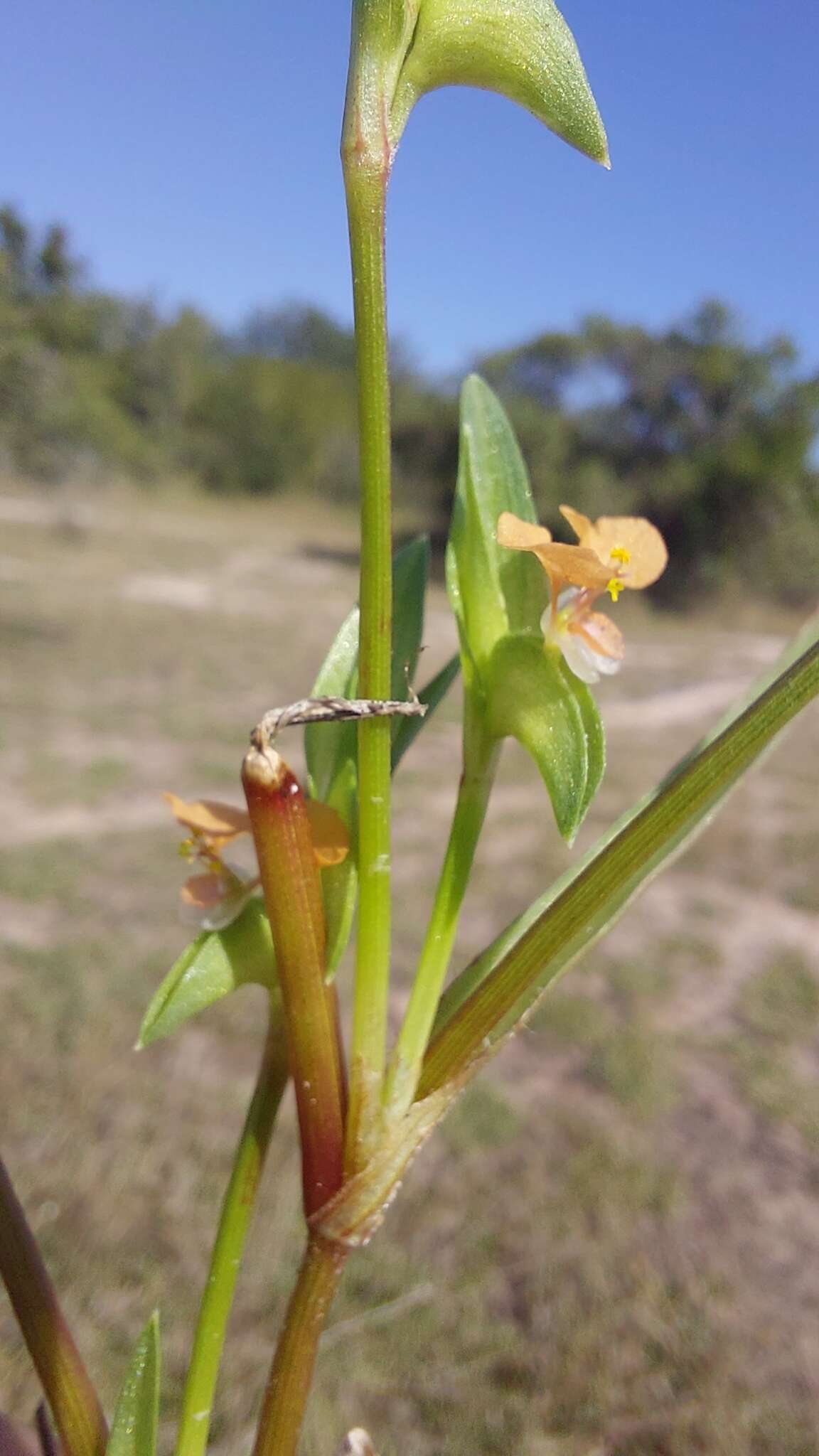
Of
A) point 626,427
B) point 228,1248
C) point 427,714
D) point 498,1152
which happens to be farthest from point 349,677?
point 626,427

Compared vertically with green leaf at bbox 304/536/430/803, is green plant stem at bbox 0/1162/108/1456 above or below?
below

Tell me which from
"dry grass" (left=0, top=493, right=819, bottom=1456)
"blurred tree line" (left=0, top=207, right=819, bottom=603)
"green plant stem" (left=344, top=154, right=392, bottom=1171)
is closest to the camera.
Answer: "green plant stem" (left=344, top=154, right=392, bottom=1171)

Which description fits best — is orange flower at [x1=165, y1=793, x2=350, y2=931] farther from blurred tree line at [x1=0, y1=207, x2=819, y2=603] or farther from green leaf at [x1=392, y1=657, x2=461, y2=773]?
blurred tree line at [x1=0, y1=207, x2=819, y2=603]

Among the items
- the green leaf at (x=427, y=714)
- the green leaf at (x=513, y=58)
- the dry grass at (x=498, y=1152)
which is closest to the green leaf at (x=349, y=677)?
the green leaf at (x=427, y=714)

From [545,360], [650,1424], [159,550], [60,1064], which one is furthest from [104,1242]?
[545,360]

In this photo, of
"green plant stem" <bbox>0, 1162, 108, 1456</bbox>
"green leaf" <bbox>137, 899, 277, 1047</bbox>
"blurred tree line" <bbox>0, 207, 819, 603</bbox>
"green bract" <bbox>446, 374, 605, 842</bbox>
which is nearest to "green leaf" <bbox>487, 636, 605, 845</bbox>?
"green bract" <bbox>446, 374, 605, 842</bbox>

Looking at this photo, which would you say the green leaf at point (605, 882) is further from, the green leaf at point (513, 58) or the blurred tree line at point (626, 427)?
the blurred tree line at point (626, 427)
